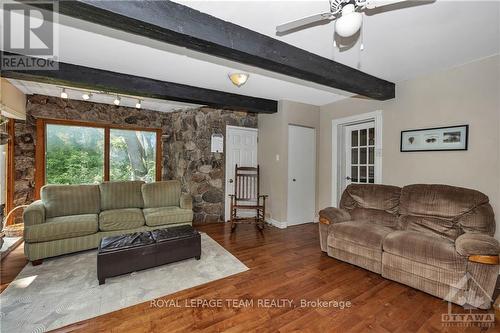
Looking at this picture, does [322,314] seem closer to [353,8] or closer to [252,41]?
[353,8]

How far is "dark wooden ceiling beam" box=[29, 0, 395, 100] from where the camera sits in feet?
4.58

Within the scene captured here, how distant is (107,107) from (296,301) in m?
4.62

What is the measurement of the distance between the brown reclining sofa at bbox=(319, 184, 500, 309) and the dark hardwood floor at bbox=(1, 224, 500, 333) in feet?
0.53

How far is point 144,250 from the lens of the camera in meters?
2.33

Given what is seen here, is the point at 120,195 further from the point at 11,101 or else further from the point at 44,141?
the point at 11,101

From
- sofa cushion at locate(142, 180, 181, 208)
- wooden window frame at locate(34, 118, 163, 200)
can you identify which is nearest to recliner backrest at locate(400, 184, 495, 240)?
sofa cushion at locate(142, 180, 181, 208)

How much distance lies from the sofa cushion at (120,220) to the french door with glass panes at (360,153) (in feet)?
12.0

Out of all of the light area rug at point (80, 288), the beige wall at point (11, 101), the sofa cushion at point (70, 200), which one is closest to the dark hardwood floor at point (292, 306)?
the light area rug at point (80, 288)

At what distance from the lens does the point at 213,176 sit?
14.4 feet

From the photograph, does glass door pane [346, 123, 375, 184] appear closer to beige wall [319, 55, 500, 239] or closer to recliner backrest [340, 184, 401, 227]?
beige wall [319, 55, 500, 239]

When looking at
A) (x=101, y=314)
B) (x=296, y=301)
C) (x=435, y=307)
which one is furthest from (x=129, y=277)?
(x=435, y=307)

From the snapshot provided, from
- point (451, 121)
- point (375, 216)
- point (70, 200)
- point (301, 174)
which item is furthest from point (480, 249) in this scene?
point (70, 200)

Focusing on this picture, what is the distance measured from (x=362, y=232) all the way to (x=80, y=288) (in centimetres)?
305

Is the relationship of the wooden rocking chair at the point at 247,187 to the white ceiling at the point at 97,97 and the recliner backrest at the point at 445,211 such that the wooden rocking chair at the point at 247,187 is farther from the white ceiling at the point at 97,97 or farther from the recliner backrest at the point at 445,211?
the recliner backrest at the point at 445,211
